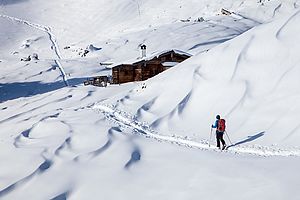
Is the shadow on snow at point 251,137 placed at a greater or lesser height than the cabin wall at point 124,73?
greater

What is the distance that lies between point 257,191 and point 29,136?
1048 cm

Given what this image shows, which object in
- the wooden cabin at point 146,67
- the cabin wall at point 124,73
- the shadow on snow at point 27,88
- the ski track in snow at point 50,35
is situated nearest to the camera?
the wooden cabin at point 146,67

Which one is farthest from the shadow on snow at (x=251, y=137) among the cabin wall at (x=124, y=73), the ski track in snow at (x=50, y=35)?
the ski track in snow at (x=50, y=35)

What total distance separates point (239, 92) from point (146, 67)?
19.6 m

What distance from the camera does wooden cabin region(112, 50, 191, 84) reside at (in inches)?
1484

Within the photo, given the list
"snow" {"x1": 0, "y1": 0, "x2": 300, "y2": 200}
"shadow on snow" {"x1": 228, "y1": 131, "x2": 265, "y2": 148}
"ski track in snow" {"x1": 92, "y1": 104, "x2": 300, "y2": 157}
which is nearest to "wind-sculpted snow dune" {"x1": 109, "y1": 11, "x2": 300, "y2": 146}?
"snow" {"x1": 0, "y1": 0, "x2": 300, "y2": 200}

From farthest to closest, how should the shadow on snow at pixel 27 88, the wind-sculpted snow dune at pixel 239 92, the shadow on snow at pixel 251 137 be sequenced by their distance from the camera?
1. the shadow on snow at pixel 27 88
2. the wind-sculpted snow dune at pixel 239 92
3. the shadow on snow at pixel 251 137

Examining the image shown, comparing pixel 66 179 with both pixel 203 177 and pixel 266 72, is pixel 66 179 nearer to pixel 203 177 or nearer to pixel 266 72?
pixel 203 177

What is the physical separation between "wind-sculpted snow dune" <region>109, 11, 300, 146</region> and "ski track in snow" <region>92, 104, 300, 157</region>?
0.70 metres

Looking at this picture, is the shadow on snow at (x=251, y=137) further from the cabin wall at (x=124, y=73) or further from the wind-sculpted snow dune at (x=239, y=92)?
the cabin wall at (x=124, y=73)

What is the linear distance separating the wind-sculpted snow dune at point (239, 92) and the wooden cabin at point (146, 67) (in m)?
13.0

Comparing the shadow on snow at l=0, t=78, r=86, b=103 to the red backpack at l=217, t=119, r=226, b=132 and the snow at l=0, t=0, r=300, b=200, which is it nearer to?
the snow at l=0, t=0, r=300, b=200

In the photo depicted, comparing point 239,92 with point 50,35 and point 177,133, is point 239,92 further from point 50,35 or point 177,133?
point 50,35

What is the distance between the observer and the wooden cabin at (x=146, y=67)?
124 feet
